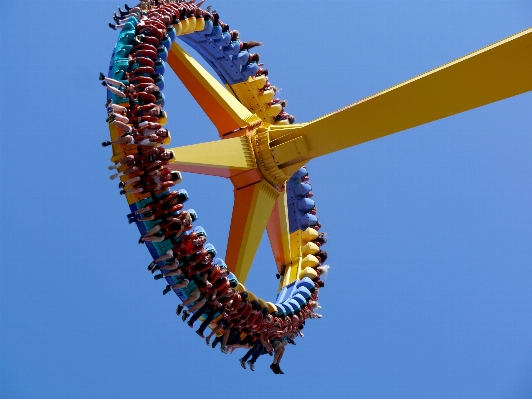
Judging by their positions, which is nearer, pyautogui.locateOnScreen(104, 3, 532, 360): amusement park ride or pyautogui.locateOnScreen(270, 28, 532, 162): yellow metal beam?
pyautogui.locateOnScreen(270, 28, 532, 162): yellow metal beam

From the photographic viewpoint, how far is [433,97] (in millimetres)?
14469

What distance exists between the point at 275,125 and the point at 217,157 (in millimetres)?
2868

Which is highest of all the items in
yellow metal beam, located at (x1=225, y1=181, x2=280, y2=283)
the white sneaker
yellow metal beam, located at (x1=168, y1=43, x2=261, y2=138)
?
yellow metal beam, located at (x1=168, y1=43, x2=261, y2=138)

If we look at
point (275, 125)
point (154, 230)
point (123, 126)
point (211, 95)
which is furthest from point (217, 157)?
point (154, 230)

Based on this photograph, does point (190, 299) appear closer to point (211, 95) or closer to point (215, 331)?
point (215, 331)

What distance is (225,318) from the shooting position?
15.5m

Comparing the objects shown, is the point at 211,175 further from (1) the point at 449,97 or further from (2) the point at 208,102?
(1) the point at 449,97

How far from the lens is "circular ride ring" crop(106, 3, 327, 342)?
15602mm

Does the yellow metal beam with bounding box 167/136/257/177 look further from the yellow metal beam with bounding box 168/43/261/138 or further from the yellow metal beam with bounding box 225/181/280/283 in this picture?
the yellow metal beam with bounding box 168/43/261/138

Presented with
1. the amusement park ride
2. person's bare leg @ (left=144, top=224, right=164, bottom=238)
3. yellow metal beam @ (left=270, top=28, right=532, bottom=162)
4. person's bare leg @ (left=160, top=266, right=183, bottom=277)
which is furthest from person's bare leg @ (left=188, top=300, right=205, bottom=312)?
yellow metal beam @ (left=270, top=28, right=532, bottom=162)

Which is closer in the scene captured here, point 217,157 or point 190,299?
point 190,299

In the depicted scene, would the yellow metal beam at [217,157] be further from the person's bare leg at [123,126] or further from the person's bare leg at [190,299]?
the person's bare leg at [190,299]

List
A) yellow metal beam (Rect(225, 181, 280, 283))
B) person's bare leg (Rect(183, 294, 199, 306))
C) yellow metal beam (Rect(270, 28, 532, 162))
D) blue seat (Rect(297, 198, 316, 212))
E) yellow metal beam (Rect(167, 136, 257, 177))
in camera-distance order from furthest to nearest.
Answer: blue seat (Rect(297, 198, 316, 212)) → yellow metal beam (Rect(225, 181, 280, 283)) → yellow metal beam (Rect(167, 136, 257, 177)) → person's bare leg (Rect(183, 294, 199, 306)) → yellow metal beam (Rect(270, 28, 532, 162))

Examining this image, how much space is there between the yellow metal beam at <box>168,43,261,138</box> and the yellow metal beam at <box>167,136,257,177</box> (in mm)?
840
